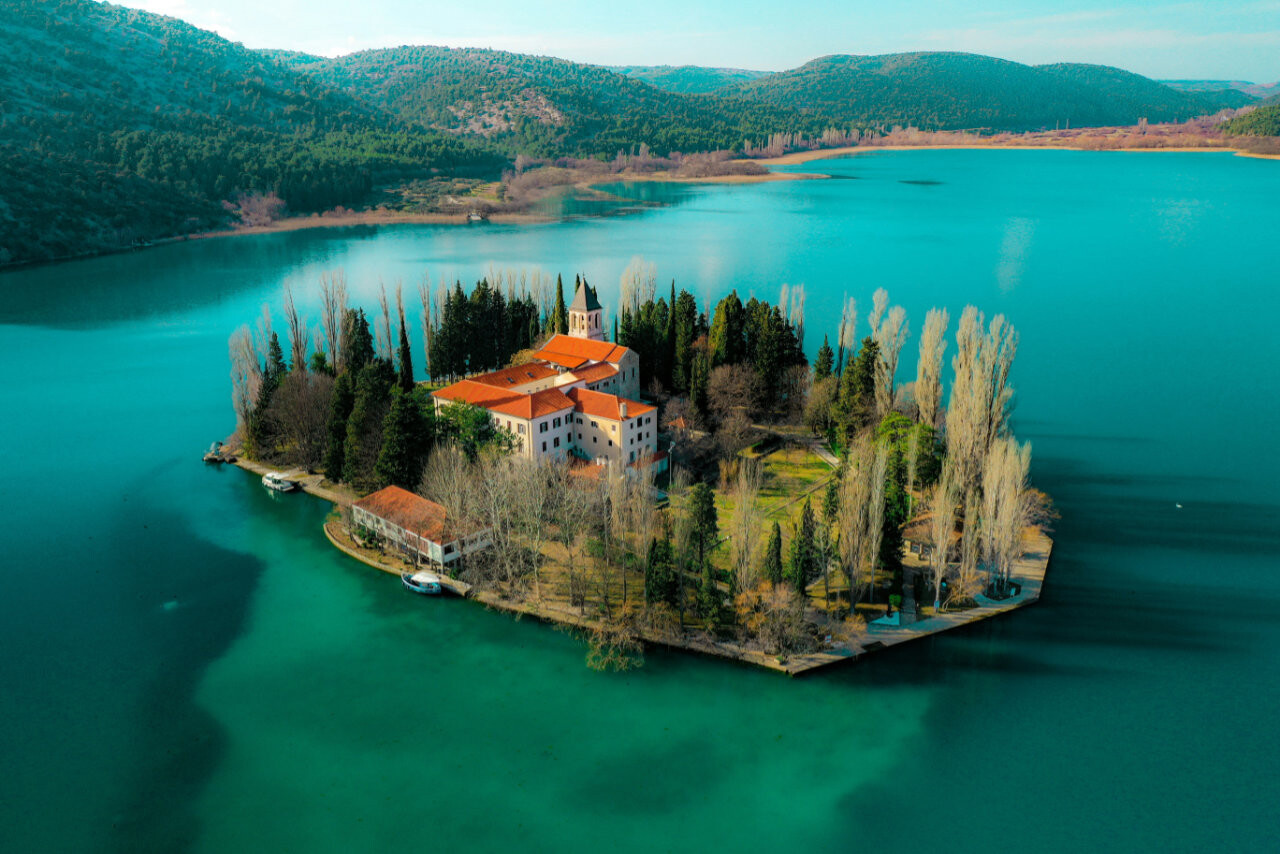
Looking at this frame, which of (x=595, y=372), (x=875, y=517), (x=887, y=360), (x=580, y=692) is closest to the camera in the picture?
(x=580, y=692)

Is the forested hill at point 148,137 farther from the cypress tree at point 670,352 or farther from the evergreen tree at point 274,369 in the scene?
the cypress tree at point 670,352

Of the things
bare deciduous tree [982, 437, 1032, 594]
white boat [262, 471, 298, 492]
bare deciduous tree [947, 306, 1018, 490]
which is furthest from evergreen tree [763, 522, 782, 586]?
white boat [262, 471, 298, 492]

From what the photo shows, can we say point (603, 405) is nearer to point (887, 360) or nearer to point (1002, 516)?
point (887, 360)

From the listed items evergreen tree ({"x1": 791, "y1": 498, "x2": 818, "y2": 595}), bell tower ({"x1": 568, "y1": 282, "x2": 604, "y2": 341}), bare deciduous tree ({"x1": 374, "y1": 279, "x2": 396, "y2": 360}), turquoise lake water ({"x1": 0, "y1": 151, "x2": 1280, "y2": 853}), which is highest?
bell tower ({"x1": 568, "y1": 282, "x2": 604, "y2": 341})

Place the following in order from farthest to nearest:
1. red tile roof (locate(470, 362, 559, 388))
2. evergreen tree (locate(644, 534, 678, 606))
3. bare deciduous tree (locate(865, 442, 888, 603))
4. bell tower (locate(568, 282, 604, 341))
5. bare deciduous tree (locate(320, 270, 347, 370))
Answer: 1. bare deciduous tree (locate(320, 270, 347, 370))
2. bell tower (locate(568, 282, 604, 341))
3. red tile roof (locate(470, 362, 559, 388))
4. bare deciduous tree (locate(865, 442, 888, 603))
5. evergreen tree (locate(644, 534, 678, 606))

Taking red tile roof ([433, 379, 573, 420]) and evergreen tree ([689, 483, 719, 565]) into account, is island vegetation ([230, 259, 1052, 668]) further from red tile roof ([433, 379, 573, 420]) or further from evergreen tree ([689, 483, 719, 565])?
red tile roof ([433, 379, 573, 420])

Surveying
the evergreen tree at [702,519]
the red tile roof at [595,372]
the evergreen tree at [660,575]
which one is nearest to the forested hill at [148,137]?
the red tile roof at [595,372]

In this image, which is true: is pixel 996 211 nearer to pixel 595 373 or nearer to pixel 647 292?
pixel 647 292

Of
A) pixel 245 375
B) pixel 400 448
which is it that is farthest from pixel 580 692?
pixel 245 375
